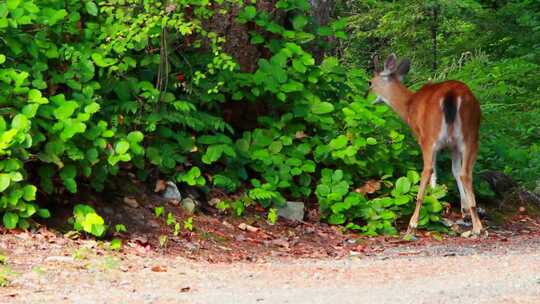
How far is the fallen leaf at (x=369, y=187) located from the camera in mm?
11109

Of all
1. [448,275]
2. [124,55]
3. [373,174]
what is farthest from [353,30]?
[448,275]

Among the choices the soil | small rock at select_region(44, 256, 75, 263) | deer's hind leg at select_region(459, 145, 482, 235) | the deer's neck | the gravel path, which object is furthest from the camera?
the deer's neck

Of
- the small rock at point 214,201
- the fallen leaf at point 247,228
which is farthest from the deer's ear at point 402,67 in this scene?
the fallen leaf at point 247,228

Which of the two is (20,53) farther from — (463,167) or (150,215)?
(463,167)

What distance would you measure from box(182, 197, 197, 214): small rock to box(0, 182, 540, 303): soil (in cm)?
9

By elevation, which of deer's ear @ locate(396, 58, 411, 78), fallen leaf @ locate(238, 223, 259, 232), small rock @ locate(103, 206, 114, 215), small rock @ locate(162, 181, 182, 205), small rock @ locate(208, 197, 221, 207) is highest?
deer's ear @ locate(396, 58, 411, 78)

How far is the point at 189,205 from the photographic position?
10016mm

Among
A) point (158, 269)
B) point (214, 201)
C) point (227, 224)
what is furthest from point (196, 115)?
point (158, 269)

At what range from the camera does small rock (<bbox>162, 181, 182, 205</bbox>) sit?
33.0 ft

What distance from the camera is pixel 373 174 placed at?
11.4m

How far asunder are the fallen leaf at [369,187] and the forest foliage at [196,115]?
23mm

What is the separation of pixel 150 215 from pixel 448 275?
132 inches

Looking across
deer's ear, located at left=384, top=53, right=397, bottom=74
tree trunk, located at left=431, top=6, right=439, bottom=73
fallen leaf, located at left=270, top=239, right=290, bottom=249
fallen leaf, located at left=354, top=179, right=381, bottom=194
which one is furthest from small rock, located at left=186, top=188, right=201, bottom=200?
tree trunk, located at left=431, top=6, right=439, bottom=73

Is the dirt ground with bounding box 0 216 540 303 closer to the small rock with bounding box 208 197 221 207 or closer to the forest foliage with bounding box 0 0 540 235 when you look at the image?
the small rock with bounding box 208 197 221 207
